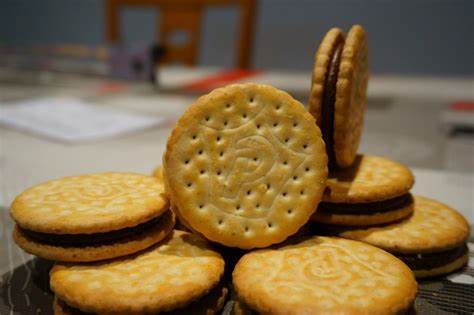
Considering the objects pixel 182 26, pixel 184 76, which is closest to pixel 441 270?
pixel 184 76

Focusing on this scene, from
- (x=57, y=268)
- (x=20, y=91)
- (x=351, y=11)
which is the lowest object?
(x=20, y=91)

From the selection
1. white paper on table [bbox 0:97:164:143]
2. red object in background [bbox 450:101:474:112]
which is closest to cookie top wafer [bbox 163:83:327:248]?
white paper on table [bbox 0:97:164:143]

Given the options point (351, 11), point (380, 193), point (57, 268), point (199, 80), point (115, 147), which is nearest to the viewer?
point (57, 268)

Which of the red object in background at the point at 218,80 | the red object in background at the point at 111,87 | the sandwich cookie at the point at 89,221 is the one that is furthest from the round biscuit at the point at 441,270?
the red object in background at the point at 111,87

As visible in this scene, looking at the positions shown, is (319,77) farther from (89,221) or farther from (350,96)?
(89,221)

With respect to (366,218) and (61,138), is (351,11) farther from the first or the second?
(366,218)

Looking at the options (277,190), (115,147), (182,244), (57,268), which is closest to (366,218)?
(277,190)

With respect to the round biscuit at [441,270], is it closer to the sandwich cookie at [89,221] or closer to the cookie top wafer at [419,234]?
the cookie top wafer at [419,234]
